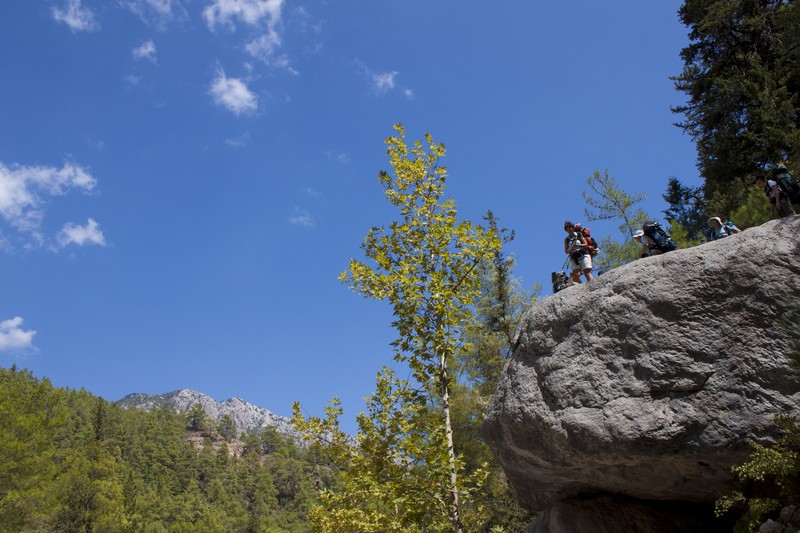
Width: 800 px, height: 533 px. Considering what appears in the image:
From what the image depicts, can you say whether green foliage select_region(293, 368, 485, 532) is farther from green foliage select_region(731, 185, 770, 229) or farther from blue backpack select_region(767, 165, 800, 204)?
green foliage select_region(731, 185, 770, 229)

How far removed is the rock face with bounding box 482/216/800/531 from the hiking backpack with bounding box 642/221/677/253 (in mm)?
1166

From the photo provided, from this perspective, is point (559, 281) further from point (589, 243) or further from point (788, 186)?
point (788, 186)

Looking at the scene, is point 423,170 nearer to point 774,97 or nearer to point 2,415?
point 774,97

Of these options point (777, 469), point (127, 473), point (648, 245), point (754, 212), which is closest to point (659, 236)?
point (648, 245)

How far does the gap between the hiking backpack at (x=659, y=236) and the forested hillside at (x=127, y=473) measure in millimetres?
6992

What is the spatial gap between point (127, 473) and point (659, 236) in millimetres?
73307

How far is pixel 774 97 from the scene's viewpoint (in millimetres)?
17312

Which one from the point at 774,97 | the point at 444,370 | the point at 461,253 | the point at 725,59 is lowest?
the point at 444,370

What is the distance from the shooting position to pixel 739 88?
1866cm

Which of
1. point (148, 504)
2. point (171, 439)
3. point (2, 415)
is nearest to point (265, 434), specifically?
point (171, 439)

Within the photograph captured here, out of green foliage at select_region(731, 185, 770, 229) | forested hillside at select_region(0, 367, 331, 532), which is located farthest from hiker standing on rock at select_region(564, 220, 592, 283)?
forested hillside at select_region(0, 367, 331, 532)

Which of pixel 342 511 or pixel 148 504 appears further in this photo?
pixel 148 504

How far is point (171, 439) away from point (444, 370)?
10810 cm

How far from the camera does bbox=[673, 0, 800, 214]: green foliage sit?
677 inches
